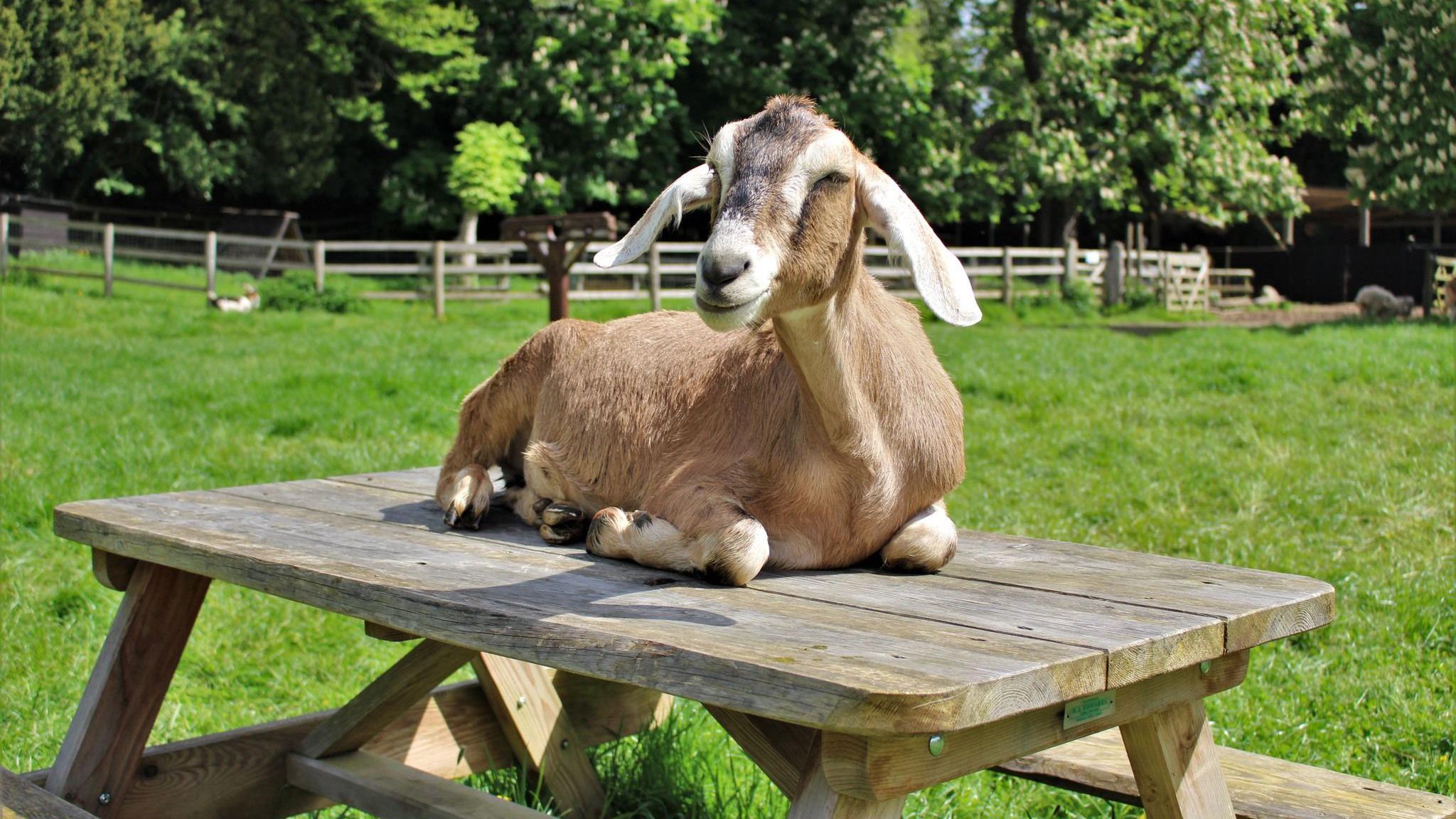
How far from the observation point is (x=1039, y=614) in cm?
219

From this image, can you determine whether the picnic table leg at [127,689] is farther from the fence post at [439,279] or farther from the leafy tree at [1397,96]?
the fence post at [439,279]

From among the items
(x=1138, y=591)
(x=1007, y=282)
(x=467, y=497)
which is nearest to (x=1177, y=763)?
(x=1138, y=591)

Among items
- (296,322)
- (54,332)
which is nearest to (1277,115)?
(296,322)

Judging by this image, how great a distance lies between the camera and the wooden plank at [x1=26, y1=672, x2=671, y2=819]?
337 cm

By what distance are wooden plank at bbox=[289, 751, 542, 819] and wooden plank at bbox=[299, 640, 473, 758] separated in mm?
49

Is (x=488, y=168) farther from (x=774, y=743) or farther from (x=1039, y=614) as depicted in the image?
(x=1039, y=614)

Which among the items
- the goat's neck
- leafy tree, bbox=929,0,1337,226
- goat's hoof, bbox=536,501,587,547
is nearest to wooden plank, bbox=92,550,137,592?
goat's hoof, bbox=536,501,587,547

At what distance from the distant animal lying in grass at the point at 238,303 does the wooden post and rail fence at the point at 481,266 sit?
648mm

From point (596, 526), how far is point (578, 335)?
808mm

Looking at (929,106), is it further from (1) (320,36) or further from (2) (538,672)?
(2) (538,672)

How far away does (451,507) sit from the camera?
3113mm

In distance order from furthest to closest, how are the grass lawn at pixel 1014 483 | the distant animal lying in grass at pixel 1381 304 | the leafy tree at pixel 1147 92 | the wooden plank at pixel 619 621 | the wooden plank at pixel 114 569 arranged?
the leafy tree at pixel 1147 92 → the distant animal lying in grass at pixel 1381 304 → the grass lawn at pixel 1014 483 → the wooden plank at pixel 114 569 → the wooden plank at pixel 619 621

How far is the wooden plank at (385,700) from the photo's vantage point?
132 inches

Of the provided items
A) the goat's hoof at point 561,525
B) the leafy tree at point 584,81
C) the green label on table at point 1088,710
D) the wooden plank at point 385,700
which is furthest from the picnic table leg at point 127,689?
the leafy tree at point 584,81
